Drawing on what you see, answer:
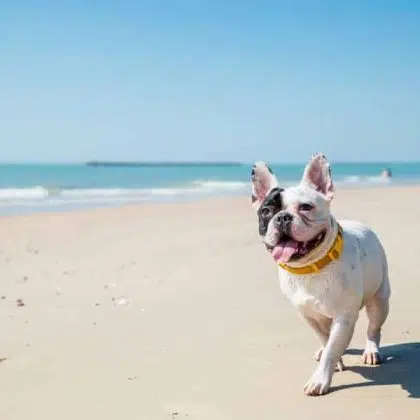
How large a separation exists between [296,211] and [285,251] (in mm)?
229

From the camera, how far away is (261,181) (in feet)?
Result: 12.9

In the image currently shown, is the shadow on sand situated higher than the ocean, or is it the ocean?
the shadow on sand

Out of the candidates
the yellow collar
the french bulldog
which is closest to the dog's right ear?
the french bulldog

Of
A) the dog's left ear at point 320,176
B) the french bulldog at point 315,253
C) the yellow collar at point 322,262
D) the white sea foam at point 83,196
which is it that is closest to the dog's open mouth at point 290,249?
the french bulldog at point 315,253

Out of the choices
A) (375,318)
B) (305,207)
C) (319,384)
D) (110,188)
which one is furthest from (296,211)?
(110,188)

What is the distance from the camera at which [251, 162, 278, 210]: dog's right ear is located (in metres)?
3.92

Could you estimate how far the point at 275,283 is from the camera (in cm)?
711

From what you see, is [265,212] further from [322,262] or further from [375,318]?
[375,318]

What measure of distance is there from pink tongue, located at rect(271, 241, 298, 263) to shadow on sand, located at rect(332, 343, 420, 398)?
863 mm

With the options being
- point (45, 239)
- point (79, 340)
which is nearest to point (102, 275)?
point (79, 340)

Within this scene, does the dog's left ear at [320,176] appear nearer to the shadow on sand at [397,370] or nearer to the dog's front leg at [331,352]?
the dog's front leg at [331,352]

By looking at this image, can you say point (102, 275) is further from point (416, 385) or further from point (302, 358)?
point (416, 385)

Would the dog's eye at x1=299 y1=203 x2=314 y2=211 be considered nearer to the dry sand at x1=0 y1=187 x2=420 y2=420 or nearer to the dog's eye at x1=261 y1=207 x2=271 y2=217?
the dog's eye at x1=261 y1=207 x2=271 y2=217

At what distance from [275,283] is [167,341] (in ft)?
7.58
